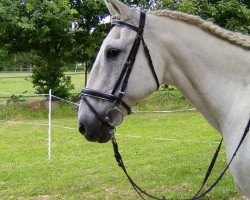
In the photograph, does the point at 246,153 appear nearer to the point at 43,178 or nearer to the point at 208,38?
the point at 208,38

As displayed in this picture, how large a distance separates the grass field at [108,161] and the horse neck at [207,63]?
10.4ft

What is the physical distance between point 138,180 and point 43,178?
1.74 m

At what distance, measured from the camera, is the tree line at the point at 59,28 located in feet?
47.7

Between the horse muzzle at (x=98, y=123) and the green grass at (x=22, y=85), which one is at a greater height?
the horse muzzle at (x=98, y=123)

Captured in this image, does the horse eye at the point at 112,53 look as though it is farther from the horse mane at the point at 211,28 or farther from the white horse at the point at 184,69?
the horse mane at the point at 211,28

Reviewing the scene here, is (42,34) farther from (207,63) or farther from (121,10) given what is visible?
(207,63)

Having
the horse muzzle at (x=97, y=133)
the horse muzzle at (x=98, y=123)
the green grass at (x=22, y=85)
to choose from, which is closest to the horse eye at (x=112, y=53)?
the horse muzzle at (x=98, y=123)

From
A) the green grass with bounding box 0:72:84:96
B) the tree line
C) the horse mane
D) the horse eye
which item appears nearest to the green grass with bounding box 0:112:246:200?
the horse mane

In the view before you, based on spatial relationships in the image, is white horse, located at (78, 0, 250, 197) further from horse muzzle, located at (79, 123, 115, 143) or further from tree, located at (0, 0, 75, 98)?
tree, located at (0, 0, 75, 98)

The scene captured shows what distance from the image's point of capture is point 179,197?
19.1 ft

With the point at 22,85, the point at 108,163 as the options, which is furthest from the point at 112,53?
the point at 22,85

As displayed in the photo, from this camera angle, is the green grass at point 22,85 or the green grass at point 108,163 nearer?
the green grass at point 108,163

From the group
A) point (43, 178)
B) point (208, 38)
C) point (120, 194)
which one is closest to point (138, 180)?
point (120, 194)

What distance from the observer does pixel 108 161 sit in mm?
8523
